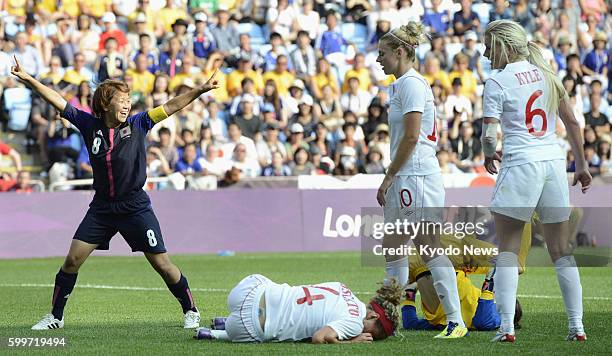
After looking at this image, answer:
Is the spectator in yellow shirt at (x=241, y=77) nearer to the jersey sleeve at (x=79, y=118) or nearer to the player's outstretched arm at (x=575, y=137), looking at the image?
the jersey sleeve at (x=79, y=118)

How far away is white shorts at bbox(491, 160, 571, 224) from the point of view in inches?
319

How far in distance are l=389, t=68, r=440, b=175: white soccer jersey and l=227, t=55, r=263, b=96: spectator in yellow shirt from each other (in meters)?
15.0

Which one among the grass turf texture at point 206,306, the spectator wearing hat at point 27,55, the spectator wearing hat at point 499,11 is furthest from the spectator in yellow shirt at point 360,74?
the spectator wearing hat at point 27,55

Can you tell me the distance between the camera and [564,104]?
841cm

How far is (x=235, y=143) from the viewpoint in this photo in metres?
22.0

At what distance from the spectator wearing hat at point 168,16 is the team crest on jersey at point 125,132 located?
598 inches

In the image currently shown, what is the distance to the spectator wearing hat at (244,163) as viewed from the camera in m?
21.6

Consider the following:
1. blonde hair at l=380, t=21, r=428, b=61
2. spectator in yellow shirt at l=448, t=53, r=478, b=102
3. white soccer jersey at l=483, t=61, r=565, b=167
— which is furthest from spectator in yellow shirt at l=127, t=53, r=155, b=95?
white soccer jersey at l=483, t=61, r=565, b=167

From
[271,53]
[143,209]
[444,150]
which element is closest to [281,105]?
[271,53]

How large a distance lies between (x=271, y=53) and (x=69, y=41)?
4.00 m

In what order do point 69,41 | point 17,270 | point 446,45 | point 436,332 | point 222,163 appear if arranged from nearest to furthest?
point 436,332 < point 17,270 < point 222,163 < point 69,41 < point 446,45

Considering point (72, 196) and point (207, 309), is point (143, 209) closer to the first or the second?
point (207, 309)

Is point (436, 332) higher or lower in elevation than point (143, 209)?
lower

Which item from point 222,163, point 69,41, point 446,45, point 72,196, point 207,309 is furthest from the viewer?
point 446,45
